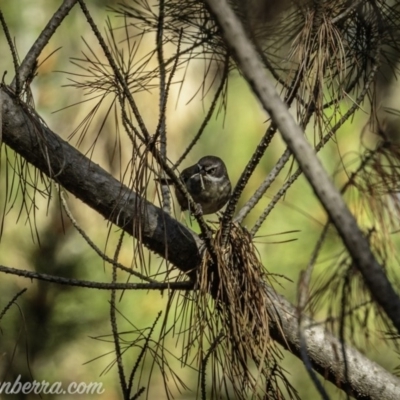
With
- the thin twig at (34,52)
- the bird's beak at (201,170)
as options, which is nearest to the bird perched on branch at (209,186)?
the bird's beak at (201,170)

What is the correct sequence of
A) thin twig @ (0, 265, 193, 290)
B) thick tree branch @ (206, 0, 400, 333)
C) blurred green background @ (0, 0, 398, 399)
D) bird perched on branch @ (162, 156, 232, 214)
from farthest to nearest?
1. blurred green background @ (0, 0, 398, 399)
2. bird perched on branch @ (162, 156, 232, 214)
3. thin twig @ (0, 265, 193, 290)
4. thick tree branch @ (206, 0, 400, 333)

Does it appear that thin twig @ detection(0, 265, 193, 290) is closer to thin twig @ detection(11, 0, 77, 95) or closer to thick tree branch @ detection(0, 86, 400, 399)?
thick tree branch @ detection(0, 86, 400, 399)

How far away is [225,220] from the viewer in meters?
1.60

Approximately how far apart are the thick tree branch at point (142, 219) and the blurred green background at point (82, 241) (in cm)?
176

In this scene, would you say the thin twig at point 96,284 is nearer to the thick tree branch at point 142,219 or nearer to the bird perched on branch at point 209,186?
the thick tree branch at point 142,219

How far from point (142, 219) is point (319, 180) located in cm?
73

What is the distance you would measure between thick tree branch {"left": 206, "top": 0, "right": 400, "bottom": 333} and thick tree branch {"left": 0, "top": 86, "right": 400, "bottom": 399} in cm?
61

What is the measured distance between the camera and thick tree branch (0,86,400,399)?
5.08ft

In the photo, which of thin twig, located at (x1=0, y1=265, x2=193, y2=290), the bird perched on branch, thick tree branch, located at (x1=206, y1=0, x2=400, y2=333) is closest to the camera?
thick tree branch, located at (x1=206, y1=0, x2=400, y2=333)

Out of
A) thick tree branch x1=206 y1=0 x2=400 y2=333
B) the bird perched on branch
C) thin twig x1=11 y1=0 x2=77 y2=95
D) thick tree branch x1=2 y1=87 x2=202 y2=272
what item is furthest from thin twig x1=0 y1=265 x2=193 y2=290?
the bird perched on branch

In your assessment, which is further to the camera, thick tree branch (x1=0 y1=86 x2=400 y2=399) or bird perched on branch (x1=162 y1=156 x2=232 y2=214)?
bird perched on branch (x1=162 y1=156 x2=232 y2=214)

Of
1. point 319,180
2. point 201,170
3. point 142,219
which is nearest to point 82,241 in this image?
point 201,170

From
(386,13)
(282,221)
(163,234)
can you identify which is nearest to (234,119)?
(282,221)

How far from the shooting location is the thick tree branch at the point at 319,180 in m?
0.96
